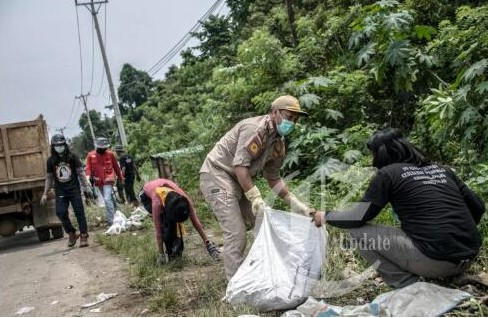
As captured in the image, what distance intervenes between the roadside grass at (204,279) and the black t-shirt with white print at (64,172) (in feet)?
4.82

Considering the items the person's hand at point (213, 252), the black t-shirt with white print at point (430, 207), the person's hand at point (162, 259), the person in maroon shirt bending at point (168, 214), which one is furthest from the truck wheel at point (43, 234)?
the black t-shirt with white print at point (430, 207)

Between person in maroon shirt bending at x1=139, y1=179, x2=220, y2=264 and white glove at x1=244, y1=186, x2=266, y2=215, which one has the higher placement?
white glove at x1=244, y1=186, x2=266, y2=215

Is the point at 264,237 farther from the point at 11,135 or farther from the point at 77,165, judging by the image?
the point at 11,135

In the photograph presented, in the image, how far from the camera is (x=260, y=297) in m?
3.24

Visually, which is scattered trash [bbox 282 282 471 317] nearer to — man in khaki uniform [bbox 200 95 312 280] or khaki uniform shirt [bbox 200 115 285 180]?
man in khaki uniform [bbox 200 95 312 280]

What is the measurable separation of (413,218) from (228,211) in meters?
1.35

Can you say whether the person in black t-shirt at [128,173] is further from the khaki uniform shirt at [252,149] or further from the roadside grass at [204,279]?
the khaki uniform shirt at [252,149]

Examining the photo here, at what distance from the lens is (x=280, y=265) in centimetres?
334

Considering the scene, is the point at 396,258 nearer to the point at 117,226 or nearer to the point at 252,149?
the point at 252,149

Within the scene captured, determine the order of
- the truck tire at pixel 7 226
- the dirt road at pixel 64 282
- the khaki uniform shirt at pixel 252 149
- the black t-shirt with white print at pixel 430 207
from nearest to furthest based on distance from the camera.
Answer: the black t-shirt with white print at pixel 430 207, the khaki uniform shirt at pixel 252 149, the dirt road at pixel 64 282, the truck tire at pixel 7 226

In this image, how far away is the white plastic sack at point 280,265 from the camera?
10.7 feet

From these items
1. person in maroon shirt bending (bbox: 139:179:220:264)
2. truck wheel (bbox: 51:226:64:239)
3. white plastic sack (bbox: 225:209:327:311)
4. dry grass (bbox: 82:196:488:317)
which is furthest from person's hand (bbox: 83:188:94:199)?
white plastic sack (bbox: 225:209:327:311)

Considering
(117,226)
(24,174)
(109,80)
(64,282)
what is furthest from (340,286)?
(109,80)

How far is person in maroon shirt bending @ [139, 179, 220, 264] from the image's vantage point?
4750 millimetres
